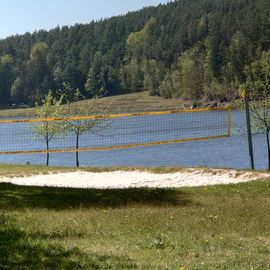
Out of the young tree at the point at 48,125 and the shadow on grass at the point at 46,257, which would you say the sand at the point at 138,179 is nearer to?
the shadow on grass at the point at 46,257

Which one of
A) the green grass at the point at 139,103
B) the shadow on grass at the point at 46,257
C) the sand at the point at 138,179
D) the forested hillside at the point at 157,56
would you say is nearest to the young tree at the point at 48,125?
the sand at the point at 138,179

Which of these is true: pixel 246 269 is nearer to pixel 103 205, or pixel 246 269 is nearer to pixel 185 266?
pixel 185 266

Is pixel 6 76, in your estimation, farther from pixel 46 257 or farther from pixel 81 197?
pixel 46 257

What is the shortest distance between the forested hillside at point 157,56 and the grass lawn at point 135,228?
312 ft

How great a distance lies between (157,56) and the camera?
15725 cm

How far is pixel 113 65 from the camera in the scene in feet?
577

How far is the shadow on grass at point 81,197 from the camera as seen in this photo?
12.5 m

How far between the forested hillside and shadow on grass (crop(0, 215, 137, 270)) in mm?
100487

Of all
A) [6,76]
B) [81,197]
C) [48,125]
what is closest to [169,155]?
[48,125]

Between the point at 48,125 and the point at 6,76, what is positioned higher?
the point at 6,76

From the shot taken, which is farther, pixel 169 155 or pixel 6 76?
pixel 6 76

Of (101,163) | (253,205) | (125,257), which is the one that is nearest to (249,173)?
(253,205)

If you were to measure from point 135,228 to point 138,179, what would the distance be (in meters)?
8.74

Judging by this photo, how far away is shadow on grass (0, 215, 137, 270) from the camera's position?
7.34m
